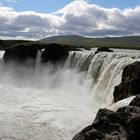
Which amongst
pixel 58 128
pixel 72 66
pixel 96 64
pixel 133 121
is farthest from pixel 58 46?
pixel 133 121

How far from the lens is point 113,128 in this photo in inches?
595

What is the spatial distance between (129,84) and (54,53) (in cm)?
2745

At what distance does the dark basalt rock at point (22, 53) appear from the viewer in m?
57.6

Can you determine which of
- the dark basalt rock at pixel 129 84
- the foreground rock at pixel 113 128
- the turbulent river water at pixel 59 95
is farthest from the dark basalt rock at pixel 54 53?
the foreground rock at pixel 113 128

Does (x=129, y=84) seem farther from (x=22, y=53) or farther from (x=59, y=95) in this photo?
(x=22, y=53)

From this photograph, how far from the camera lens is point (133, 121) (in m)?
15.7

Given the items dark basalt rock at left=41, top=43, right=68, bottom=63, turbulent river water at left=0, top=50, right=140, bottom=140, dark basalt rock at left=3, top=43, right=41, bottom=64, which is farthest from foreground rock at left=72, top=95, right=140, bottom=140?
dark basalt rock at left=3, top=43, right=41, bottom=64

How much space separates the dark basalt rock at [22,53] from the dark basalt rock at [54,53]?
2.61 m

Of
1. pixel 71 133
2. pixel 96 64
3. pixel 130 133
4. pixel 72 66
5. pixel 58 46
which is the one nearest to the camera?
pixel 130 133

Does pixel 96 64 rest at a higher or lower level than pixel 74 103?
higher

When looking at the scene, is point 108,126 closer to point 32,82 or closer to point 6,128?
point 6,128

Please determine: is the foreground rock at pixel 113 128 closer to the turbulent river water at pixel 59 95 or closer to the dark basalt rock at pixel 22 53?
the turbulent river water at pixel 59 95

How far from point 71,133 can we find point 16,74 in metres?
35.9

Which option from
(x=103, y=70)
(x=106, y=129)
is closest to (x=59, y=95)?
(x=103, y=70)
